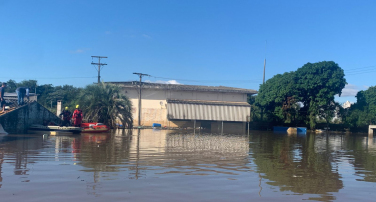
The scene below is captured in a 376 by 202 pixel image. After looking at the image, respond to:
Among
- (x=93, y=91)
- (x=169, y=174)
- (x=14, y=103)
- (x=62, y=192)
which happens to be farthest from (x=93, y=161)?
(x=93, y=91)

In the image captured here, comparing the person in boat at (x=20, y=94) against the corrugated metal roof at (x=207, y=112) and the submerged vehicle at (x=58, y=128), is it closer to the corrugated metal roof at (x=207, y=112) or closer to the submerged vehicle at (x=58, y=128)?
the submerged vehicle at (x=58, y=128)

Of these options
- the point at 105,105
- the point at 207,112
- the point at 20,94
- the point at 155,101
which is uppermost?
the point at 155,101

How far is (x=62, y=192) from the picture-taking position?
654cm

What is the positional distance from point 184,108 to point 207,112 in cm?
337

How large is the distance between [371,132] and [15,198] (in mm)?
48896

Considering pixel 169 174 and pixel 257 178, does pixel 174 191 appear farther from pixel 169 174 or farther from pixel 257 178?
pixel 257 178

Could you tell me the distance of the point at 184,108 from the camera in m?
45.2

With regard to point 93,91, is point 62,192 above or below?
below

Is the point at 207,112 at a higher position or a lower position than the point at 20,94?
lower

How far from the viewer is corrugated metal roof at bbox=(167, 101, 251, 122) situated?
147ft

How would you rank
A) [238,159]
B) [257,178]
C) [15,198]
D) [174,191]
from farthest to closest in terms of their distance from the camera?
[238,159], [257,178], [174,191], [15,198]

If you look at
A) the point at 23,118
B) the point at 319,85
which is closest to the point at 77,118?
the point at 23,118

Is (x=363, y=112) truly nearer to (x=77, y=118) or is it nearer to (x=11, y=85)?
(x=77, y=118)

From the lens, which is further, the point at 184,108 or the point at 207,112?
the point at 207,112
